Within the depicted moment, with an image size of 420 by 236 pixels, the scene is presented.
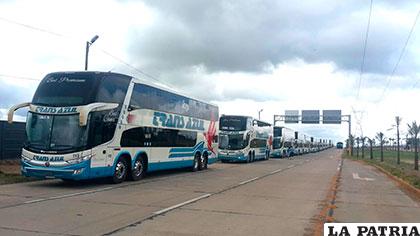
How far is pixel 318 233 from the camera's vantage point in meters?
8.52

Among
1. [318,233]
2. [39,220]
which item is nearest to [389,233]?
[318,233]

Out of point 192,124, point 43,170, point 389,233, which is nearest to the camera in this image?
point 389,233

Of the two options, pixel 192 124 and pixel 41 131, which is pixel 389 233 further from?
pixel 192 124

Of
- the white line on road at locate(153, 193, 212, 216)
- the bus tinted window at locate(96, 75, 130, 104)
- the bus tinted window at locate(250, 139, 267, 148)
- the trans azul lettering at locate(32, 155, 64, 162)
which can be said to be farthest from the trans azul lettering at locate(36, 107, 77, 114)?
the bus tinted window at locate(250, 139, 267, 148)

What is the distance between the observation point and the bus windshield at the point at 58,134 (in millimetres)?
14750

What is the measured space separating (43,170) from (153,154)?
560cm

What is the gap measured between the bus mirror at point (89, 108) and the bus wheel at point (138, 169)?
300 cm

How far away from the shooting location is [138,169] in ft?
59.9

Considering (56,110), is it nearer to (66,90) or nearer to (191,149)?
(66,90)

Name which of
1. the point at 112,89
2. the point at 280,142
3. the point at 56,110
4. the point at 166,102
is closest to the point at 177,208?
the point at 56,110

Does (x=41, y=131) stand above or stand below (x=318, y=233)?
above

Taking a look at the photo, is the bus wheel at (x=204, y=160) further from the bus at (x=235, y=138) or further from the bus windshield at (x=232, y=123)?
the bus windshield at (x=232, y=123)

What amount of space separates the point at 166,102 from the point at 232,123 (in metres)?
16.9

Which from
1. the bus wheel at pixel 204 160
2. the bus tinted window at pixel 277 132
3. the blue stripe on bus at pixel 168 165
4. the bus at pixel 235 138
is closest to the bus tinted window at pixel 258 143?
the bus at pixel 235 138
